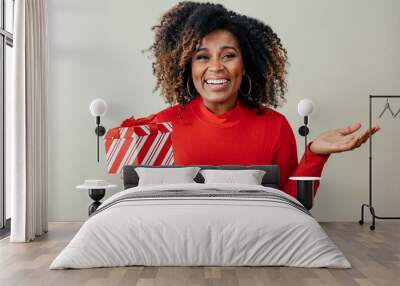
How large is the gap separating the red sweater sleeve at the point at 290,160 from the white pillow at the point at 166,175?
1.12 m

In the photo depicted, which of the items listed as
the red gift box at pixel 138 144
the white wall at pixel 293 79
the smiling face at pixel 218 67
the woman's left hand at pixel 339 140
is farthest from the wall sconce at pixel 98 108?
the woman's left hand at pixel 339 140

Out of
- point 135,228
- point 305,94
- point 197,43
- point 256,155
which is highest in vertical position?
point 197,43

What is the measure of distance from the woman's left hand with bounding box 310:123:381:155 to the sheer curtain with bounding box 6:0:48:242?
3.27 m

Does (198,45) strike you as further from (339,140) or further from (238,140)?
(339,140)

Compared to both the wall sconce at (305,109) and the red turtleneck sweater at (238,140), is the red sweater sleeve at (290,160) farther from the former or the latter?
the wall sconce at (305,109)

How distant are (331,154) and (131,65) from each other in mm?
2733

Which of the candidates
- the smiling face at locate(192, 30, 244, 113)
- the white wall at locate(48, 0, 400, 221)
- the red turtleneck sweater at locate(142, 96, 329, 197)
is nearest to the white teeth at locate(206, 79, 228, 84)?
the smiling face at locate(192, 30, 244, 113)

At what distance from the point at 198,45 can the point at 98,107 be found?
1.43 metres

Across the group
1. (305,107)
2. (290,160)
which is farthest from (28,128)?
(305,107)

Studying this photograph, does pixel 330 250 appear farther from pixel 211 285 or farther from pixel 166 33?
pixel 166 33

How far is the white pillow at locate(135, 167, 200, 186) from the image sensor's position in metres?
6.38

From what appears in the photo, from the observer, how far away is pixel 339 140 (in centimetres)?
723

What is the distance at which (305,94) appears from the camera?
718 cm

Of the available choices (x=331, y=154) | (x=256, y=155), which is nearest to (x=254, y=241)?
(x=256, y=155)
